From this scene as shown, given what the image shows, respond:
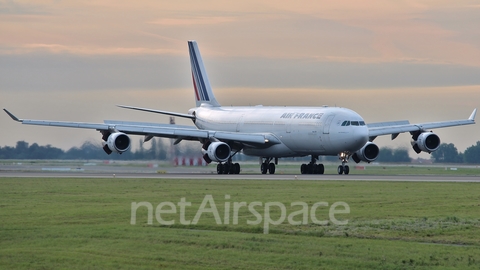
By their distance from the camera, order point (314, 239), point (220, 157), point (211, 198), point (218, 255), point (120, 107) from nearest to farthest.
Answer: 1. point (218, 255)
2. point (314, 239)
3. point (211, 198)
4. point (220, 157)
5. point (120, 107)

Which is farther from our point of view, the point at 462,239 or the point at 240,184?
the point at 240,184

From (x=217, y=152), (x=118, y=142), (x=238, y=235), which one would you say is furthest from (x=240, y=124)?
(x=238, y=235)

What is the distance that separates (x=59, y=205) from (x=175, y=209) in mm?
4269

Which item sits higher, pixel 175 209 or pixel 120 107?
pixel 120 107

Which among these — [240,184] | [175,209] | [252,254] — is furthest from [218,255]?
[240,184]

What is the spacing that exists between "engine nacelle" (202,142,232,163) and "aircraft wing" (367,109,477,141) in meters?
10.1

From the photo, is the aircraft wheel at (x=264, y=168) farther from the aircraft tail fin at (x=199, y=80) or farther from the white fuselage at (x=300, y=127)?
the aircraft tail fin at (x=199, y=80)

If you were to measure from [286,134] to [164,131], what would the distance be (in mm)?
8046

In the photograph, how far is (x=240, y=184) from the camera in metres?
41.6

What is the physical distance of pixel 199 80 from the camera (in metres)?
75.8

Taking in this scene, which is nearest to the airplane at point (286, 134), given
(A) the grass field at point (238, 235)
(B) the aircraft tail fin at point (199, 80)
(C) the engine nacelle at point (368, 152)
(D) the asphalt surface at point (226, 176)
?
(C) the engine nacelle at point (368, 152)

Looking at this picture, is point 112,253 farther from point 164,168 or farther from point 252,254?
point 164,168

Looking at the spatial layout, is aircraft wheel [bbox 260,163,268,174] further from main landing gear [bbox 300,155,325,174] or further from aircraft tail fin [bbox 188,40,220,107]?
aircraft tail fin [bbox 188,40,220,107]

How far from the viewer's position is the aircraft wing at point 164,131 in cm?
5819
